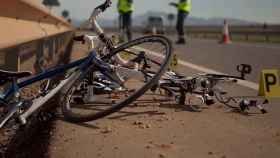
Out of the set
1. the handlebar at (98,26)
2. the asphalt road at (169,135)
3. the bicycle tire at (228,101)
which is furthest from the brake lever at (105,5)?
the bicycle tire at (228,101)

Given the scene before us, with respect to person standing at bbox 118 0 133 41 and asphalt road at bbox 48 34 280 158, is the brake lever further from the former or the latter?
person standing at bbox 118 0 133 41

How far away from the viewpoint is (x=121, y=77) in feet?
14.1

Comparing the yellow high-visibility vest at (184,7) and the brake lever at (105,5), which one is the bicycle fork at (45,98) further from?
the yellow high-visibility vest at (184,7)

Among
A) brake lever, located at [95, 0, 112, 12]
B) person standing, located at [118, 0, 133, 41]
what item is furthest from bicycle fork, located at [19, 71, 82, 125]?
person standing, located at [118, 0, 133, 41]

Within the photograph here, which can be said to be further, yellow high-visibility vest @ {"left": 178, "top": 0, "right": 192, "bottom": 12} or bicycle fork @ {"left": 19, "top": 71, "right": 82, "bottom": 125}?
yellow high-visibility vest @ {"left": 178, "top": 0, "right": 192, "bottom": 12}

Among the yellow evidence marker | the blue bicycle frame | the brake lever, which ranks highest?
the brake lever

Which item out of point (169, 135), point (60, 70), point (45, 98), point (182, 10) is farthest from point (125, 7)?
point (169, 135)

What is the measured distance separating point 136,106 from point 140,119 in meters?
0.67

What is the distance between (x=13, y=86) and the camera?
3408 millimetres

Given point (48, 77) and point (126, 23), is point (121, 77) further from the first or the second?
point (126, 23)

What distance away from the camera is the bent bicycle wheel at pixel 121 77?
4.18 m

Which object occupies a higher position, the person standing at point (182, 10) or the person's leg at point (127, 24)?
the person standing at point (182, 10)

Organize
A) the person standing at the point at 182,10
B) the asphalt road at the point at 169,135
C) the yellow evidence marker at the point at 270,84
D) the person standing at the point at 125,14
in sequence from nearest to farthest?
the asphalt road at the point at 169,135 < the yellow evidence marker at the point at 270,84 < the person standing at the point at 125,14 < the person standing at the point at 182,10

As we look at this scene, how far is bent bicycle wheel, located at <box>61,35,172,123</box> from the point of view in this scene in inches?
164
